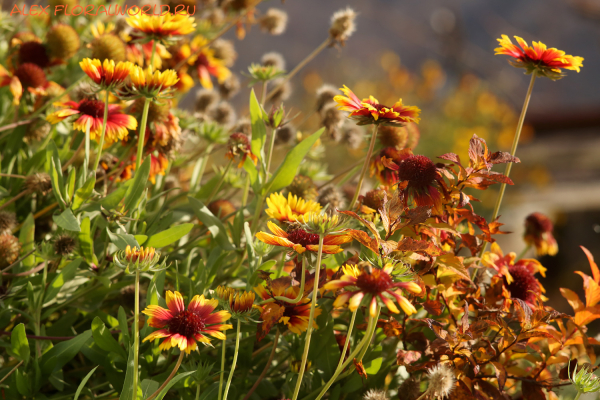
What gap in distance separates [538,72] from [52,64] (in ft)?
2.61

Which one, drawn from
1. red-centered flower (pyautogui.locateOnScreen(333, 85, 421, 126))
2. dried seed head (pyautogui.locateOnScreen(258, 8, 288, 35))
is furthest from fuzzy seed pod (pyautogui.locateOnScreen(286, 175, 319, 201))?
dried seed head (pyautogui.locateOnScreen(258, 8, 288, 35))

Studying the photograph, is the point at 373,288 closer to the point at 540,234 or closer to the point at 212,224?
the point at 212,224

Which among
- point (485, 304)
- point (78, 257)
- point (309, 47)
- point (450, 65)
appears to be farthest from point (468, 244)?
point (309, 47)

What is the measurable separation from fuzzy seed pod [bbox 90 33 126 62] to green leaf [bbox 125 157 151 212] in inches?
10.6

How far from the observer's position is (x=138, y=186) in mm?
625

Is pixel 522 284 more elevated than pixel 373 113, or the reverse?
pixel 373 113

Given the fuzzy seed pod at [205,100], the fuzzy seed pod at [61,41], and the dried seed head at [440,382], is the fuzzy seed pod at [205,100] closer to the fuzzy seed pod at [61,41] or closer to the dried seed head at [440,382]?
the fuzzy seed pod at [61,41]

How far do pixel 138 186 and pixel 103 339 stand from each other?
0.19m

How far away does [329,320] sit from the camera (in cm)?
60

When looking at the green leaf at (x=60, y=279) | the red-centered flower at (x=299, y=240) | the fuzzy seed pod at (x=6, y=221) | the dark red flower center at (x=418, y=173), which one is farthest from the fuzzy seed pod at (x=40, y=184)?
the dark red flower center at (x=418, y=173)

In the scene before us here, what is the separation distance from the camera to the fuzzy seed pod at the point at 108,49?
0.79 m

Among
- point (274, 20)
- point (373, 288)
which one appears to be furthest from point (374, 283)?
point (274, 20)

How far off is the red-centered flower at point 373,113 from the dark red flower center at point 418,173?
47mm

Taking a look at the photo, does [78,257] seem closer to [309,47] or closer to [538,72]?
[538,72]
